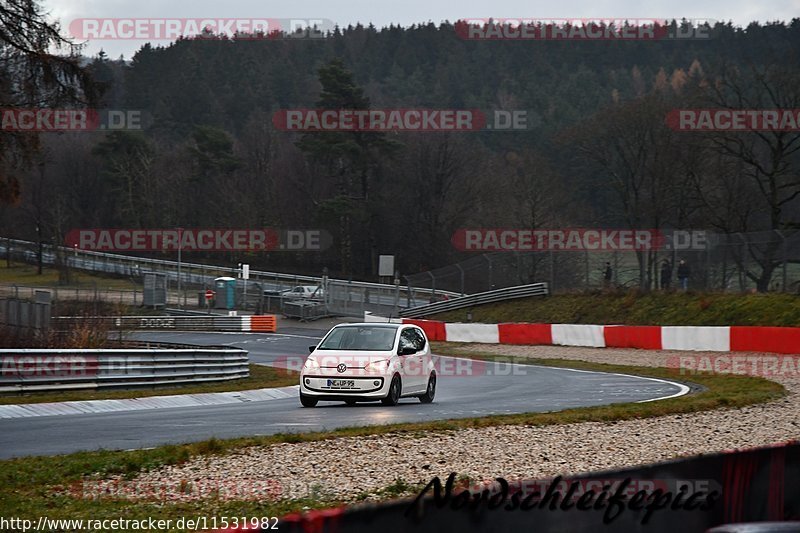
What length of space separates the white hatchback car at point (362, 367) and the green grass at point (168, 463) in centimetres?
333

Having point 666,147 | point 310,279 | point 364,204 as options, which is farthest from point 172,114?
Answer: point 666,147

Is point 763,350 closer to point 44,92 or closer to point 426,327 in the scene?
point 426,327

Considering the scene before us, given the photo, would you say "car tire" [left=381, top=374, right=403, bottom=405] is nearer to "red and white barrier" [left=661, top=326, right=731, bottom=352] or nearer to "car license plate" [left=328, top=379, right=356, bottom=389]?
"car license plate" [left=328, top=379, right=356, bottom=389]

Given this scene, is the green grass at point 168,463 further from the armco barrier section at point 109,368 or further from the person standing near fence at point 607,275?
the person standing near fence at point 607,275

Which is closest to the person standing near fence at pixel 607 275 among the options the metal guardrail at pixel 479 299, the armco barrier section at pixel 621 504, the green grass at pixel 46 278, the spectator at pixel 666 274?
the spectator at pixel 666 274

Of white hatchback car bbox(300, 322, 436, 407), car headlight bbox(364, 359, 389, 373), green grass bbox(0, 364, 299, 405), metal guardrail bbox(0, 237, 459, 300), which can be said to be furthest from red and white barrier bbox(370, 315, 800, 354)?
metal guardrail bbox(0, 237, 459, 300)

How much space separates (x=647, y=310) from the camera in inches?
1646

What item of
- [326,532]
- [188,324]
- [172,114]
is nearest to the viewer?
[326,532]

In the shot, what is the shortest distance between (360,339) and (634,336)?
Answer: 19631mm

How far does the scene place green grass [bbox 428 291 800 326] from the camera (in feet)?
117

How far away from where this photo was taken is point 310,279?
79000 mm

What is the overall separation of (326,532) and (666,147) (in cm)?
6684

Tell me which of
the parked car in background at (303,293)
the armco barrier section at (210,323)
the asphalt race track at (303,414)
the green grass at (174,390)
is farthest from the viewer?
the parked car in background at (303,293)

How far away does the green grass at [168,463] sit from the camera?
26.1ft
